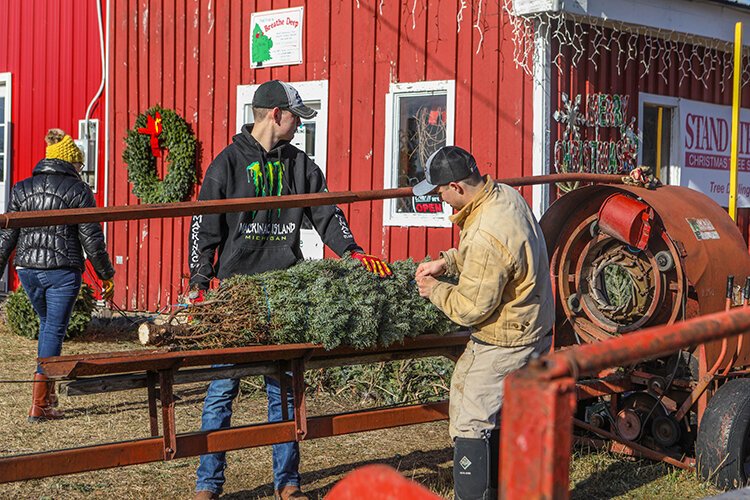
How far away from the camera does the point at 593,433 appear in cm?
615

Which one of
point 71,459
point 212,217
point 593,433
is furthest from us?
point 593,433

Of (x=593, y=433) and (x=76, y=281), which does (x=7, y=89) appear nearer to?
(x=76, y=281)

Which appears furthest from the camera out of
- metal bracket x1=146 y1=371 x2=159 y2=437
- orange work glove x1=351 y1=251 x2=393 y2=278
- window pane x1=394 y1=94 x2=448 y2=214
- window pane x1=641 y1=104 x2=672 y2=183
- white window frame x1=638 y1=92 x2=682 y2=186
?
window pane x1=641 y1=104 x2=672 y2=183

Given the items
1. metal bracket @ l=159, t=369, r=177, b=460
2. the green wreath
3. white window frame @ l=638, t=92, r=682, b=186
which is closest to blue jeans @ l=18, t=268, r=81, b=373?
metal bracket @ l=159, t=369, r=177, b=460

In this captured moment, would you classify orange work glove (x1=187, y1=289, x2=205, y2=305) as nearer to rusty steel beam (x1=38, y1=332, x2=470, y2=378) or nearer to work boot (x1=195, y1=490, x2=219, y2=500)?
rusty steel beam (x1=38, y1=332, x2=470, y2=378)

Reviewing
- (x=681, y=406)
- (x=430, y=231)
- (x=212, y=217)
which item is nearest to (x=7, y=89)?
(x=430, y=231)

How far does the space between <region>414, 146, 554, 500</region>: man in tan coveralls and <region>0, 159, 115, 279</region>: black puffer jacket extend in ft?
10.9

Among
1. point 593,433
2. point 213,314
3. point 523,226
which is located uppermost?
point 523,226

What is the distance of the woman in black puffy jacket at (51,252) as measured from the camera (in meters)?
6.82

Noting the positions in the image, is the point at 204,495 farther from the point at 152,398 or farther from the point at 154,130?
the point at 154,130

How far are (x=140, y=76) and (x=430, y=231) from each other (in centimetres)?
456

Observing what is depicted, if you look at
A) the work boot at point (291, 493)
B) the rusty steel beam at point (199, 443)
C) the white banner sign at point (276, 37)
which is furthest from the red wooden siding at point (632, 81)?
the work boot at point (291, 493)

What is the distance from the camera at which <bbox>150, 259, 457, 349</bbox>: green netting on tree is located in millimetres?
4398

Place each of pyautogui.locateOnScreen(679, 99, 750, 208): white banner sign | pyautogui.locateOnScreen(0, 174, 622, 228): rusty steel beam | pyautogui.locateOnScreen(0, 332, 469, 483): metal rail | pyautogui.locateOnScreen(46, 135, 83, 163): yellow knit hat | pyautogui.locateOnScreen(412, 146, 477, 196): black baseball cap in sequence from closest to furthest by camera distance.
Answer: pyautogui.locateOnScreen(0, 332, 469, 483): metal rail, pyautogui.locateOnScreen(0, 174, 622, 228): rusty steel beam, pyautogui.locateOnScreen(412, 146, 477, 196): black baseball cap, pyautogui.locateOnScreen(46, 135, 83, 163): yellow knit hat, pyautogui.locateOnScreen(679, 99, 750, 208): white banner sign
